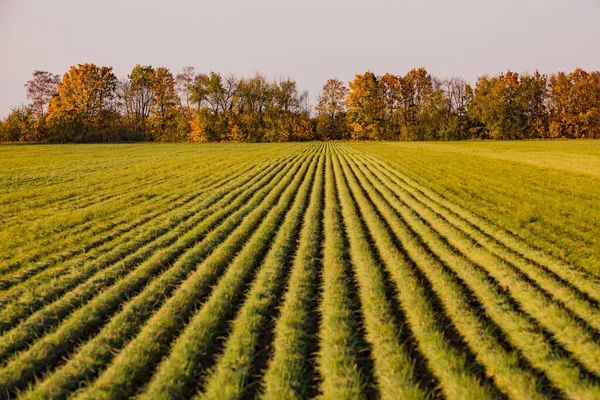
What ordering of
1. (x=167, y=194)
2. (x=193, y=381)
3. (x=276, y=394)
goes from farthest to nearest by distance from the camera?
(x=167, y=194) → (x=193, y=381) → (x=276, y=394)

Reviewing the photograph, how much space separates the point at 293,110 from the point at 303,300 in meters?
69.8

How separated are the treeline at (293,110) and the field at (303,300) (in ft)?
184

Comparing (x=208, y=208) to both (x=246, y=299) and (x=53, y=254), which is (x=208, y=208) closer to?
(x=53, y=254)

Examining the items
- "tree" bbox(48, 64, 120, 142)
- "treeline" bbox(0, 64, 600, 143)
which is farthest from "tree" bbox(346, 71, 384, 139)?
"tree" bbox(48, 64, 120, 142)

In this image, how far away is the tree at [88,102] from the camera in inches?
2313

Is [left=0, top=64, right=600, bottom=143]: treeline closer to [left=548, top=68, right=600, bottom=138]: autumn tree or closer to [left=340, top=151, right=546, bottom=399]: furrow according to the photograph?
[left=548, top=68, right=600, bottom=138]: autumn tree

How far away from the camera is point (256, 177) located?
17.0 metres

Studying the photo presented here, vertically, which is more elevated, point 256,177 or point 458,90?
point 458,90

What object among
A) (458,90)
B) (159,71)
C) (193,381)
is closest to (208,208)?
(193,381)

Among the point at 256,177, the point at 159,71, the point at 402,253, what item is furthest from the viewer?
the point at 159,71

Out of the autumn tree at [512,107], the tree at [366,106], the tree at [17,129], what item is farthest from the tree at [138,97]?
the autumn tree at [512,107]

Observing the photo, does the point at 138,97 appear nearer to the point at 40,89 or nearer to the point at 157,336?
the point at 40,89

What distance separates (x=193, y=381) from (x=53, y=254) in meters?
5.21

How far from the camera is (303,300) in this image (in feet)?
16.1
